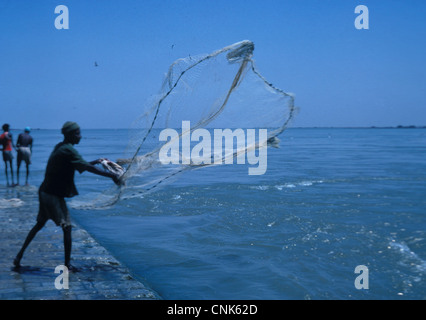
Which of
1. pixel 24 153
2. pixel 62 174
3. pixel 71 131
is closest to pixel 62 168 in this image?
pixel 62 174

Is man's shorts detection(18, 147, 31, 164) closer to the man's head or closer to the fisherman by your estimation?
the fisherman

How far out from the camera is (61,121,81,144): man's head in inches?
192

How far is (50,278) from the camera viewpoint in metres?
4.93

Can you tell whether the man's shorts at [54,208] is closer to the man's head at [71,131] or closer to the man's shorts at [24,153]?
the man's head at [71,131]

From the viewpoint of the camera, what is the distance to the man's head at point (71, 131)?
4875 mm

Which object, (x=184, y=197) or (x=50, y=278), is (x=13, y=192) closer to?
(x=184, y=197)

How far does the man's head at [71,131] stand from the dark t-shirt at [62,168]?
8 centimetres

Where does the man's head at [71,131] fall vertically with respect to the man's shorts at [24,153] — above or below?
above

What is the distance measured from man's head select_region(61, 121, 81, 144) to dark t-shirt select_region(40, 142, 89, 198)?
3.3 inches

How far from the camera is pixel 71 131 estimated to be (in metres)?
4.88

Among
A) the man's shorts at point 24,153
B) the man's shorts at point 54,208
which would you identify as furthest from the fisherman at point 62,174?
the man's shorts at point 24,153

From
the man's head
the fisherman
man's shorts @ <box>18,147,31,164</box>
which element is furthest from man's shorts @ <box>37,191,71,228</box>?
man's shorts @ <box>18,147,31,164</box>

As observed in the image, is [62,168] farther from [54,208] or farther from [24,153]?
[24,153]

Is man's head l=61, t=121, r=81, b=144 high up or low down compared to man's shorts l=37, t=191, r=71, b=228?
up
